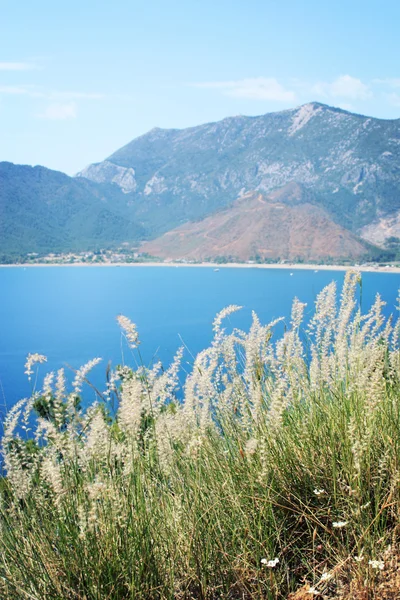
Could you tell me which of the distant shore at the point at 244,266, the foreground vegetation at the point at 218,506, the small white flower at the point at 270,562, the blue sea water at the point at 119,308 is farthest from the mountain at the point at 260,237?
the small white flower at the point at 270,562

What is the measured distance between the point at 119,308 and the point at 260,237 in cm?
8770

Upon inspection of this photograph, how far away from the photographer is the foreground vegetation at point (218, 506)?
172cm

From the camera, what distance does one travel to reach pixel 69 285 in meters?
121

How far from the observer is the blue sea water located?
44031 mm

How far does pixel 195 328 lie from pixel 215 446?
5423 cm

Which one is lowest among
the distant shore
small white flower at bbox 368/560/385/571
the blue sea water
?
the blue sea water

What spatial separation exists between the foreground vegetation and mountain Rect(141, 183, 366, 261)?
139m

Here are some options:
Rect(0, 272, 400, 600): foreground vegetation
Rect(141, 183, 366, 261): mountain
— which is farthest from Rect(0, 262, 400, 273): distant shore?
Rect(0, 272, 400, 600): foreground vegetation

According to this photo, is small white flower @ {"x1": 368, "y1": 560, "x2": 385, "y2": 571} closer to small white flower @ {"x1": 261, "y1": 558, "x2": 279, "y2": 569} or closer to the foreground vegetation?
the foreground vegetation

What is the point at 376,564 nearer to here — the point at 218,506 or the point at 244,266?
the point at 218,506

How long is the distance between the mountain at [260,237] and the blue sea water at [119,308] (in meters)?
13.6

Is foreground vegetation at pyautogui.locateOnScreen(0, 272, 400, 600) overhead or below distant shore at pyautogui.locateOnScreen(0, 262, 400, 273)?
overhead

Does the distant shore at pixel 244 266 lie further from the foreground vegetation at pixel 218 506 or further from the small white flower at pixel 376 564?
the small white flower at pixel 376 564

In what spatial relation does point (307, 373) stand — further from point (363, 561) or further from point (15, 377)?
point (15, 377)
